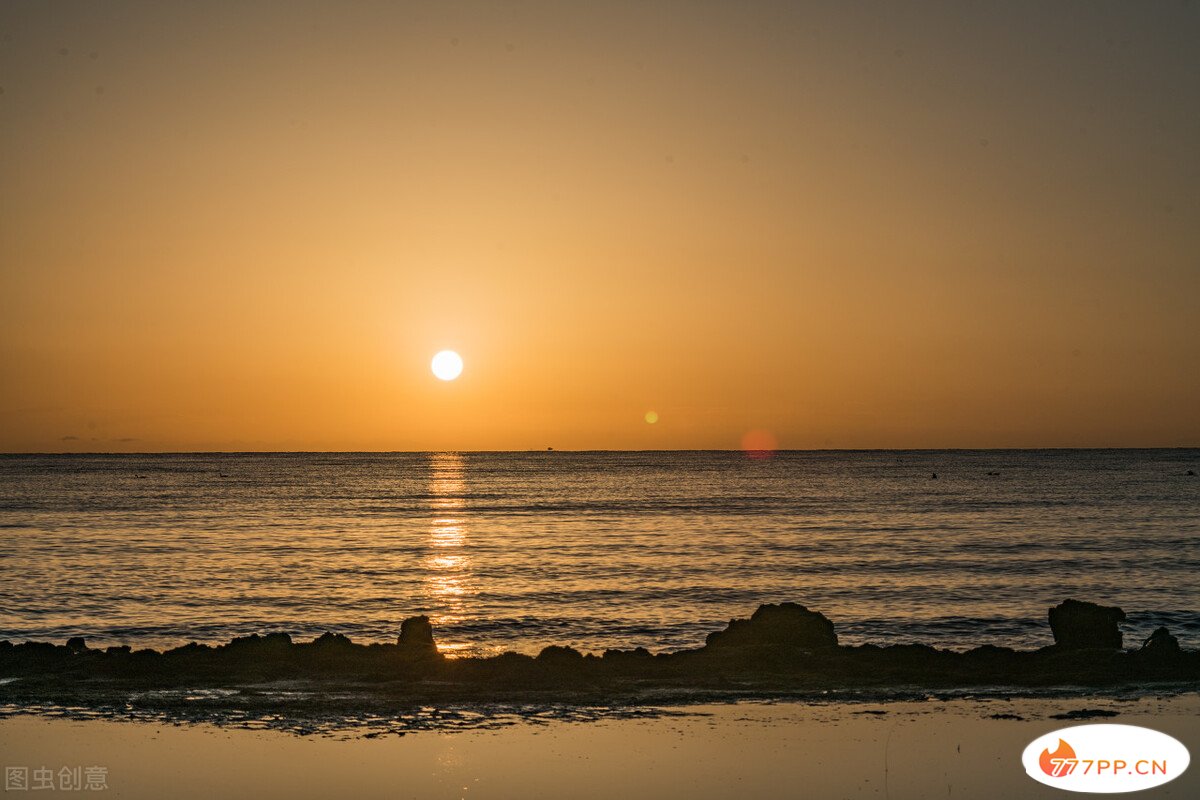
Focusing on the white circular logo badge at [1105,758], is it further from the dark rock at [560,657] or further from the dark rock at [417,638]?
the dark rock at [417,638]

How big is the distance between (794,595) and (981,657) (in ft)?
57.1

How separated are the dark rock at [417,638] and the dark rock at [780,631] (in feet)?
19.7

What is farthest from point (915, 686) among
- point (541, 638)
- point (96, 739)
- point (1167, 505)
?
point (1167, 505)

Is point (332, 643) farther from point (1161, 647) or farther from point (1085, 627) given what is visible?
point (1161, 647)

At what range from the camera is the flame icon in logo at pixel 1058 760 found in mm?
15227

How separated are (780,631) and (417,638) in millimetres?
7911

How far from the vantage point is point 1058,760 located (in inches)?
620

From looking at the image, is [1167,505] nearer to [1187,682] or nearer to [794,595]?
[794,595]

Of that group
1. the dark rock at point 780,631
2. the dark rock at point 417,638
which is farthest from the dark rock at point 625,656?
the dark rock at point 417,638

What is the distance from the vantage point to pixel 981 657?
2367 centimetres

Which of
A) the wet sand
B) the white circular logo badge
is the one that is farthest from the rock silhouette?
the white circular logo badge

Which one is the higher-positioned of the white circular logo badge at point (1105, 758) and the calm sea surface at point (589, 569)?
the white circular logo badge at point (1105, 758)

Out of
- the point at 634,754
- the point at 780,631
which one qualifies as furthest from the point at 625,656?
the point at 634,754

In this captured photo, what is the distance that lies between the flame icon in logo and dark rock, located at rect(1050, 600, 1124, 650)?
28.5 ft
